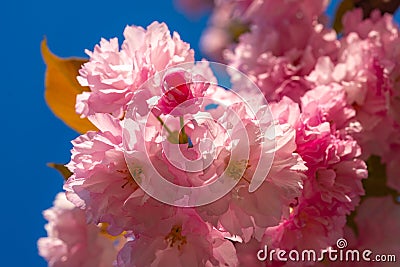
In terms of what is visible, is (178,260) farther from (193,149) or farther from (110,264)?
(110,264)

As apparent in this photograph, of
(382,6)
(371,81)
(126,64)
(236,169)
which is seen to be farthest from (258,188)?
(382,6)

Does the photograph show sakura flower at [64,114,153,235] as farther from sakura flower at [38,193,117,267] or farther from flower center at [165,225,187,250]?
sakura flower at [38,193,117,267]

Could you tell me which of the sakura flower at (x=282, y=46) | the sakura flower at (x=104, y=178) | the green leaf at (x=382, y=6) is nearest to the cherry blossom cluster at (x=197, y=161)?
the sakura flower at (x=104, y=178)

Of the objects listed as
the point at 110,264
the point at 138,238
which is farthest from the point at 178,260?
the point at 110,264

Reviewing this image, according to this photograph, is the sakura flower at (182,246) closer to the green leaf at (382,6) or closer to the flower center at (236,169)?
the flower center at (236,169)

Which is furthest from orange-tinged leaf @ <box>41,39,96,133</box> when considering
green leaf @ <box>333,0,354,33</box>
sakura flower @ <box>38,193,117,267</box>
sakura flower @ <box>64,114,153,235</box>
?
green leaf @ <box>333,0,354,33</box>

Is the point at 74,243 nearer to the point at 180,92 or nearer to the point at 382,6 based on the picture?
the point at 180,92
